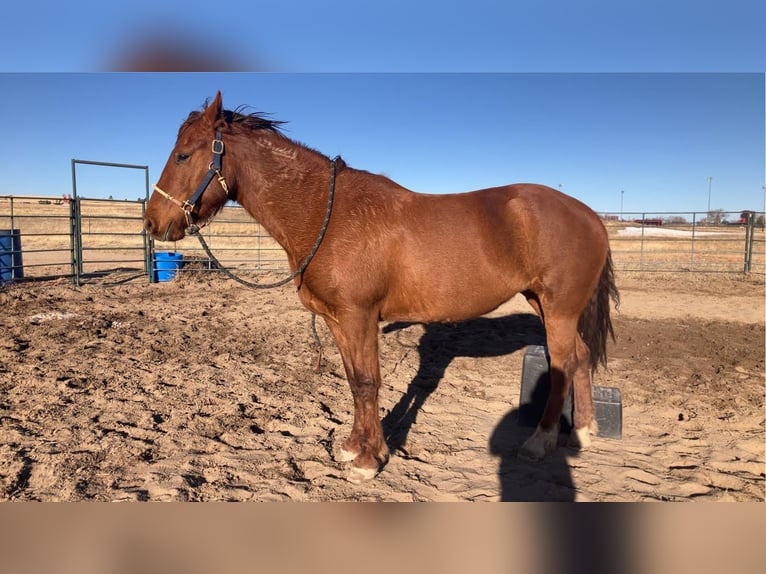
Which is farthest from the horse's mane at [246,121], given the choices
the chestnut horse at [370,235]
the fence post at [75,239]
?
the fence post at [75,239]

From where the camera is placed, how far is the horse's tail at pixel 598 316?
3.58m

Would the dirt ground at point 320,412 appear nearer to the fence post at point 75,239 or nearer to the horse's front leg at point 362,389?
the horse's front leg at point 362,389

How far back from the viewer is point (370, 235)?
2.82m

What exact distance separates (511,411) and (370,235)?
2276 mm

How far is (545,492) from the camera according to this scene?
9.04 feet

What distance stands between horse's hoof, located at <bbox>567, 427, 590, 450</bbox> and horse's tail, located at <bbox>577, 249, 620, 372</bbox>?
Answer: 55cm

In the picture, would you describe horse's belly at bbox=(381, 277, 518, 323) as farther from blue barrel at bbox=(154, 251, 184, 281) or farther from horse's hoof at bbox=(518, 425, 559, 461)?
blue barrel at bbox=(154, 251, 184, 281)

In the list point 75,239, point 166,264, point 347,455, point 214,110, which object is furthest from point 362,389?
point 75,239

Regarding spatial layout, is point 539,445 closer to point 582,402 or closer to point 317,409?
point 582,402

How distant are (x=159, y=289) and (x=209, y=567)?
10010 mm

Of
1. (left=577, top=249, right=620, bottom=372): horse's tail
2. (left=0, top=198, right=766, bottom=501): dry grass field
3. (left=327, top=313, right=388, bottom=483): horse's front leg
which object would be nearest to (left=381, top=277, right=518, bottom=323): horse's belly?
(left=327, top=313, right=388, bottom=483): horse's front leg

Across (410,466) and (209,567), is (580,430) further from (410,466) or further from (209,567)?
(209,567)

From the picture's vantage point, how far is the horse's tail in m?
3.58

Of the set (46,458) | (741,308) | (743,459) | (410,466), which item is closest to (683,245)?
(741,308)
